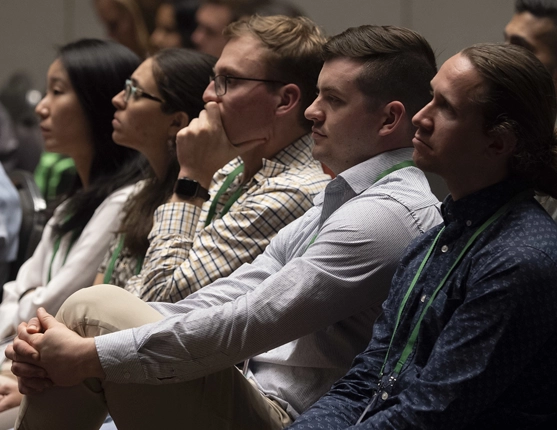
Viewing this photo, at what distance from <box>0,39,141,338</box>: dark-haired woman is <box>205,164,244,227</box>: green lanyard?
0.62m

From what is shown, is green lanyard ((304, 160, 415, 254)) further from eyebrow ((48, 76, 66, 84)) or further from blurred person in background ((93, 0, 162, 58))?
blurred person in background ((93, 0, 162, 58))

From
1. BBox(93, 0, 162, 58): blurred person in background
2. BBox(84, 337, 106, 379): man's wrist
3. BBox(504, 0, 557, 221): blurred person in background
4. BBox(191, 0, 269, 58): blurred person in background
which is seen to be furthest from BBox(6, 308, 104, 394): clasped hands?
BBox(93, 0, 162, 58): blurred person in background

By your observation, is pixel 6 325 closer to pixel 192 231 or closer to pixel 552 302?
pixel 192 231

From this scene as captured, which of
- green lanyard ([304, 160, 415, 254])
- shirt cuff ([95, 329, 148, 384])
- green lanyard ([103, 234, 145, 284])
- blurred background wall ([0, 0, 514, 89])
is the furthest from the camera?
blurred background wall ([0, 0, 514, 89])

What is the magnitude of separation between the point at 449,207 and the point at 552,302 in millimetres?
305

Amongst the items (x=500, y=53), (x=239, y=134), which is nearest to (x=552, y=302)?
(x=500, y=53)

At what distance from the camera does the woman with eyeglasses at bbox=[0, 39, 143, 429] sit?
321 cm

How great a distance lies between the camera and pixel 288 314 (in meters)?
1.81

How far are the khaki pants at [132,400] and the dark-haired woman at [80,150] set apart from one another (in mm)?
1254

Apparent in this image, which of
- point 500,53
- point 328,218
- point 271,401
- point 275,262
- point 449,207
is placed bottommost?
point 271,401

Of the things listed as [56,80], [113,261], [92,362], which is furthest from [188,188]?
[56,80]

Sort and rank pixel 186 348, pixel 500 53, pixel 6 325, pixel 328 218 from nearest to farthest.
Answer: pixel 500 53 → pixel 186 348 → pixel 328 218 → pixel 6 325

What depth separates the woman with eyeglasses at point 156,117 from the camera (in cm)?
292

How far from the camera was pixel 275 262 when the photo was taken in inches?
85.8
